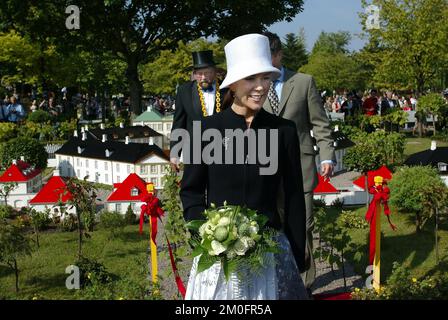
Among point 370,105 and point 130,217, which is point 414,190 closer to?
point 130,217

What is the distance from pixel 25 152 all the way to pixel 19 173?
7.99ft

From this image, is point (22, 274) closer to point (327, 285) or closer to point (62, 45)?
point (327, 285)

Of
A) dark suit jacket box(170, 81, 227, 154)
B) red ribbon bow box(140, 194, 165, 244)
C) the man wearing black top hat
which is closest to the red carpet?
red ribbon bow box(140, 194, 165, 244)

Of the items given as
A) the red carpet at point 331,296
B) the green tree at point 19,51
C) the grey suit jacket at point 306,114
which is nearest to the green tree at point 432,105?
the red carpet at point 331,296

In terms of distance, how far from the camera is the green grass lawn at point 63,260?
776 centimetres

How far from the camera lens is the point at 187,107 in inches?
280

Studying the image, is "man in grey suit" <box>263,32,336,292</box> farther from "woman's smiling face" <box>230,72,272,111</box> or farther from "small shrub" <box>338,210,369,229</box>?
"small shrub" <box>338,210,369,229</box>

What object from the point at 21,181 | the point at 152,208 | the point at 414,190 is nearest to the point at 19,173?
the point at 21,181

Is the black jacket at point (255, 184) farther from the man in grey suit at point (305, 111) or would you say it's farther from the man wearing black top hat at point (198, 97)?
the man wearing black top hat at point (198, 97)

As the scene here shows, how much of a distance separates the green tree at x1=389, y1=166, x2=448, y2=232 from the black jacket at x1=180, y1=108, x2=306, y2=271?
18.7 feet

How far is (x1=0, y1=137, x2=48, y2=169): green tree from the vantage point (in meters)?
15.9

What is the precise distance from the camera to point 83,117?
39.1 metres
